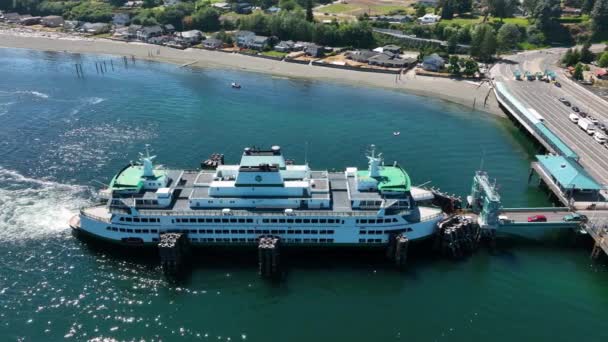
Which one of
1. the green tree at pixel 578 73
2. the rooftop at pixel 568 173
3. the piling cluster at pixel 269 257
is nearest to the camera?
the piling cluster at pixel 269 257

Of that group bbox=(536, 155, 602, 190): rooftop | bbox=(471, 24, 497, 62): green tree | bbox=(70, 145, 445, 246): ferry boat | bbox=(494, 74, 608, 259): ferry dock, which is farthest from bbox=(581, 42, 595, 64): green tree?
bbox=(70, 145, 445, 246): ferry boat

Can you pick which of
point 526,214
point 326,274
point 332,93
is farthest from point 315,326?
point 332,93

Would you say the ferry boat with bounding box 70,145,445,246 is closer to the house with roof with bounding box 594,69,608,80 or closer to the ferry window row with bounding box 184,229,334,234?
the ferry window row with bounding box 184,229,334,234

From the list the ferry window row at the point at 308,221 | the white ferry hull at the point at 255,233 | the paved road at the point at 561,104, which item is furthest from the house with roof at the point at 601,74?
the ferry window row at the point at 308,221

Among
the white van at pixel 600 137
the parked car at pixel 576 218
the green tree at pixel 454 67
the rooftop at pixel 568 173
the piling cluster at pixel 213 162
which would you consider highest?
the green tree at pixel 454 67

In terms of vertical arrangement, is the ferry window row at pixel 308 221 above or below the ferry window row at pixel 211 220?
above

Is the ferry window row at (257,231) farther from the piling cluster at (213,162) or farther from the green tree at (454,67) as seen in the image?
the green tree at (454,67)
